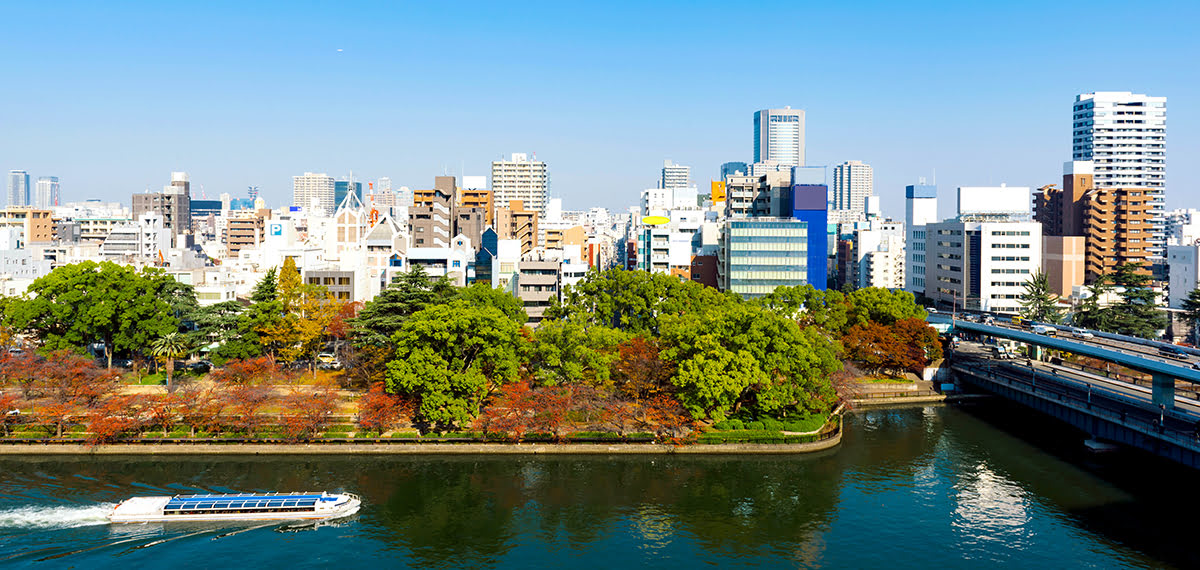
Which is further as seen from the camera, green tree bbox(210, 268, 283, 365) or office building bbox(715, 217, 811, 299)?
office building bbox(715, 217, 811, 299)

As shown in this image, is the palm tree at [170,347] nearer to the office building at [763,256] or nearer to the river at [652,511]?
the river at [652,511]

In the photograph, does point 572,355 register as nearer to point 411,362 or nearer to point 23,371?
point 411,362

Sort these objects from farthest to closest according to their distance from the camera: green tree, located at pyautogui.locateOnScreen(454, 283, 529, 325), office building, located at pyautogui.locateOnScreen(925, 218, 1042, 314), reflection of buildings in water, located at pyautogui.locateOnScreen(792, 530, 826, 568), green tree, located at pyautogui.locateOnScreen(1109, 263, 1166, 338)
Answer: office building, located at pyautogui.locateOnScreen(925, 218, 1042, 314)
green tree, located at pyautogui.locateOnScreen(1109, 263, 1166, 338)
green tree, located at pyautogui.locateOnScreen(454, 283, 529, 325)
reflection of buildings in water, located at pyautogui.locateOnScreen(792, 530, 826, 568)

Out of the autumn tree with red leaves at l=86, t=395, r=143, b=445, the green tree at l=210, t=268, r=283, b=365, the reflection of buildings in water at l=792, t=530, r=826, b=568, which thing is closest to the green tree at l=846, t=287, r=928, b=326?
the reflection of buildings in water at l=792, t=530, r=826, b=568

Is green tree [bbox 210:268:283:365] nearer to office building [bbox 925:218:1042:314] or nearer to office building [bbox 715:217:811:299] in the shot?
office building [bbox 715:217:811:299]

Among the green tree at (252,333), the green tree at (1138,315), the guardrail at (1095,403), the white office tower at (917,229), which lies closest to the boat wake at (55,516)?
the green tree at (252,333)

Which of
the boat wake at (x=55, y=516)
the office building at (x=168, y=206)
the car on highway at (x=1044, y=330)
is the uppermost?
the office building at (x=168, y=206)

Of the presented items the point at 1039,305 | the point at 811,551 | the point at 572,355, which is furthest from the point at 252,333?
the point at 1039,305
